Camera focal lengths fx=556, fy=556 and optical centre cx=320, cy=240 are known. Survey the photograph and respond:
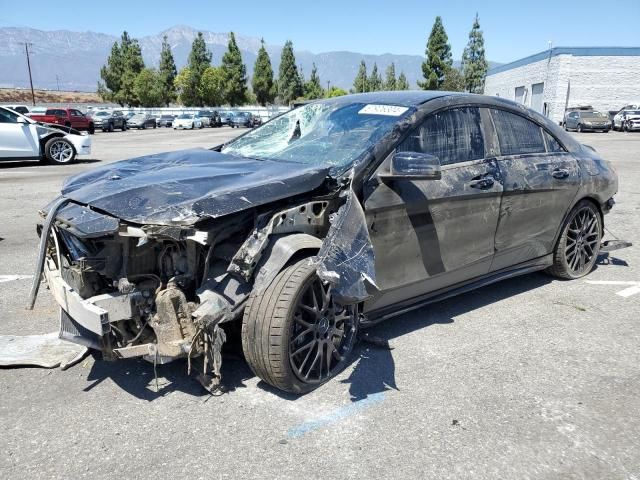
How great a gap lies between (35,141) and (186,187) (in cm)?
1386

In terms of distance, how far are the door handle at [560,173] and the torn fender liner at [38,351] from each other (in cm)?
391

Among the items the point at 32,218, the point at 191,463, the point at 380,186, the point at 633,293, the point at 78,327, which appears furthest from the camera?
the point at 32,218

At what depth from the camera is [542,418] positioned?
9.93 feet

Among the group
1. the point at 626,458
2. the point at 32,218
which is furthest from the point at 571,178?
the point at 32,218

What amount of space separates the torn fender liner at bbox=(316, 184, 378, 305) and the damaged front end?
35 mm

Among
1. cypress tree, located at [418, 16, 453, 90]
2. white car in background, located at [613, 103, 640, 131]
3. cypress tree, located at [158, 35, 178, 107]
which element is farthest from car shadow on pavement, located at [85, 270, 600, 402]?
cypress tree, located at [158, 35, 178, 107]

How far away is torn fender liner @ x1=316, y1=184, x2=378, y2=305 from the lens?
286 cm

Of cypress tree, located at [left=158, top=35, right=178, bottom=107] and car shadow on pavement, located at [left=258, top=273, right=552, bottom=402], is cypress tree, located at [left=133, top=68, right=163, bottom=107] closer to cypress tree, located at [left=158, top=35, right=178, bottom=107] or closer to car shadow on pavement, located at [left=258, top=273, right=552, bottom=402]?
cypress tree, located at [left=158, top=35, right=178, bottom=107]

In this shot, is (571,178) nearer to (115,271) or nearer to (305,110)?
(305,110)

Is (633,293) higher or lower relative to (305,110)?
lower

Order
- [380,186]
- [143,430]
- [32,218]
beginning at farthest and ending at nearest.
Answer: [32,218], [380,186], [143,430]

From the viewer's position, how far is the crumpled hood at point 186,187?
2857mm

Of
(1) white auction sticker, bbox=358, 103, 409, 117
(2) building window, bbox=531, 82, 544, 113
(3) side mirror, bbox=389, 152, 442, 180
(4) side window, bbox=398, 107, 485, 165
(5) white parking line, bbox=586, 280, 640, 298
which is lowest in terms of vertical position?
(5) white parking line, bbox=586, 280, 640, 298

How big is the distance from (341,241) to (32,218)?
6.90 meters
